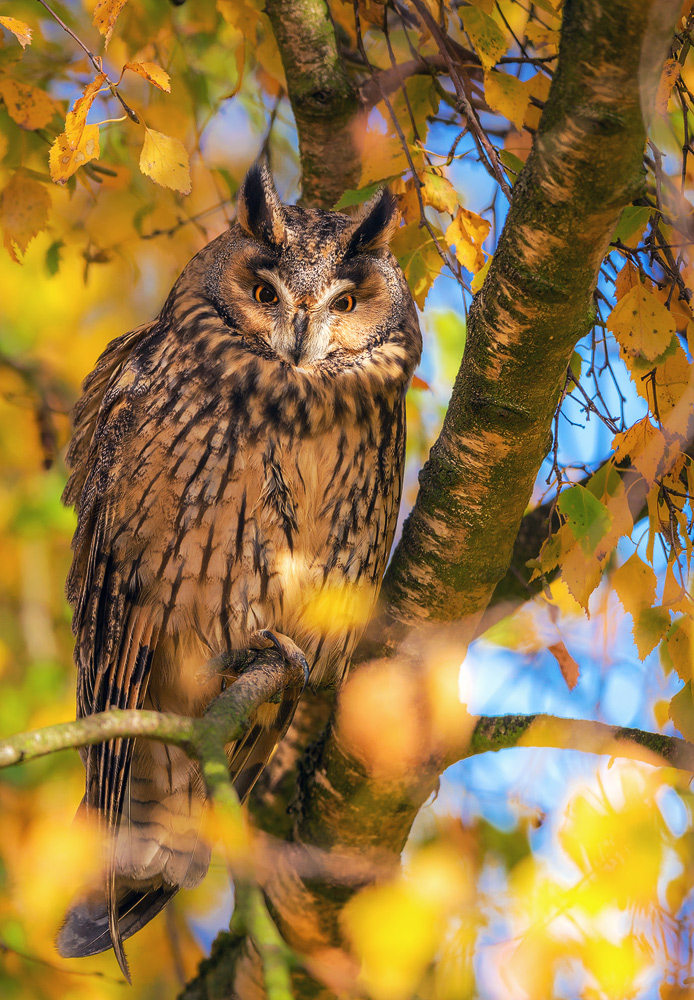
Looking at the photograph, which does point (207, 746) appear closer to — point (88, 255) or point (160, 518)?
point (160, 518)

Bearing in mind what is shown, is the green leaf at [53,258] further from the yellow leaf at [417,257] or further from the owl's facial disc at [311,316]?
the yellow leaf at [417,257]

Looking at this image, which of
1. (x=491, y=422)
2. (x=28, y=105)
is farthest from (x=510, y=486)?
(x=28, y=105)

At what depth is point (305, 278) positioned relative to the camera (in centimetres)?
190

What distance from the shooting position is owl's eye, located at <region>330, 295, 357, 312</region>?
199 cm

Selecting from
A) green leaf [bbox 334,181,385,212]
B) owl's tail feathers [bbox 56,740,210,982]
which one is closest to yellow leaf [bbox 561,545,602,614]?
green leaf [bbox 334,181,385,212]

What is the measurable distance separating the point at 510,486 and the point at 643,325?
1.32ft

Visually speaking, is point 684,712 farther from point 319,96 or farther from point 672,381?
point 319,96

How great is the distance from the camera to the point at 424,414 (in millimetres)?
3541

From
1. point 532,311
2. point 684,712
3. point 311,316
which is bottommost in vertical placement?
point 684,712

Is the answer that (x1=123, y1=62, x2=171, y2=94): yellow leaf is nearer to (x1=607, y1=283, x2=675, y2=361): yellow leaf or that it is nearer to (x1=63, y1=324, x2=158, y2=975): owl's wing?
(x1=63, y1=324, x2=158, y2=975): owl's wing

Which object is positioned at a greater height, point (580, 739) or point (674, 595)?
point (674, 595)

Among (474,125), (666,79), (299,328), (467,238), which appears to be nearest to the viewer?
(666,79)

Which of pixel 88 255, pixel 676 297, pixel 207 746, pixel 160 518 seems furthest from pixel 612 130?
pixel 88 255

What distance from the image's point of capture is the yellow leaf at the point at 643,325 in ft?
4.40
